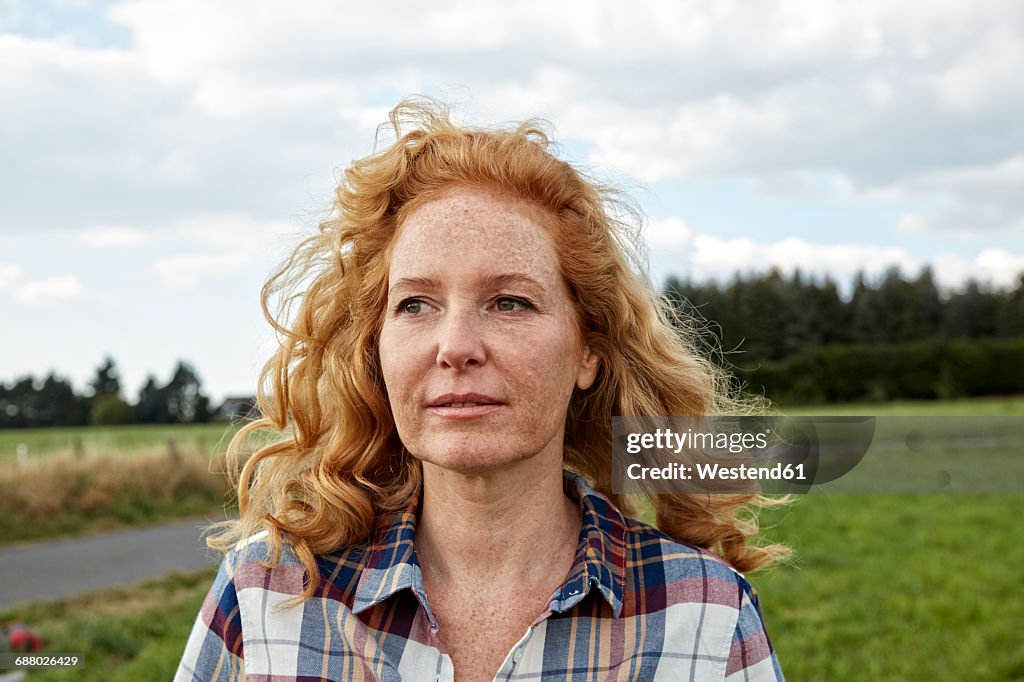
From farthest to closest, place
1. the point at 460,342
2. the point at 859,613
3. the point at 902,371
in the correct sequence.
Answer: the point at 902,371
the point at 859,613
the point at 460,342

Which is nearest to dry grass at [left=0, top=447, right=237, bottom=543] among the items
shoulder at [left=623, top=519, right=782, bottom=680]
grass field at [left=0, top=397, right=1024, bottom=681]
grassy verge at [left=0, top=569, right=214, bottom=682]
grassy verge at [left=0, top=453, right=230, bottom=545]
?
grassy verge at [left=0, top=453, right=230, bottom=545]

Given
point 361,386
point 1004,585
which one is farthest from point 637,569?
point 1004,585

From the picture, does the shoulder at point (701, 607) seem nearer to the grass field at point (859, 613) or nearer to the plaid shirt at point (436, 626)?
the plaid shirt at point (436, 626)

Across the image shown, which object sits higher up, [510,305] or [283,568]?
[510,305]

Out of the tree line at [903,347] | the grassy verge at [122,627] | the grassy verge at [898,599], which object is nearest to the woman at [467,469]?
the grassy verge at [898,599]

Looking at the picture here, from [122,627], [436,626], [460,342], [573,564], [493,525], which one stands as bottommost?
[122,627]

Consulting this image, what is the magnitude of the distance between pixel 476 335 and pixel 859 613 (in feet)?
20.6

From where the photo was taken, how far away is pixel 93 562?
400 inches

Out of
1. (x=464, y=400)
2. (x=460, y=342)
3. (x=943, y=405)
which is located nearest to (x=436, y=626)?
(x=464, y=400)

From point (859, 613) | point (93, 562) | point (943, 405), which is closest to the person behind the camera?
point (859, 613)

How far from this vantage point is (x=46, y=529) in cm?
1231

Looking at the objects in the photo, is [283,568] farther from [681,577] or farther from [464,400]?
[681,577]

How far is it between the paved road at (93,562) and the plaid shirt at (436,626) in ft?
20.6

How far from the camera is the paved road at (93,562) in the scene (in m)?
8.92
